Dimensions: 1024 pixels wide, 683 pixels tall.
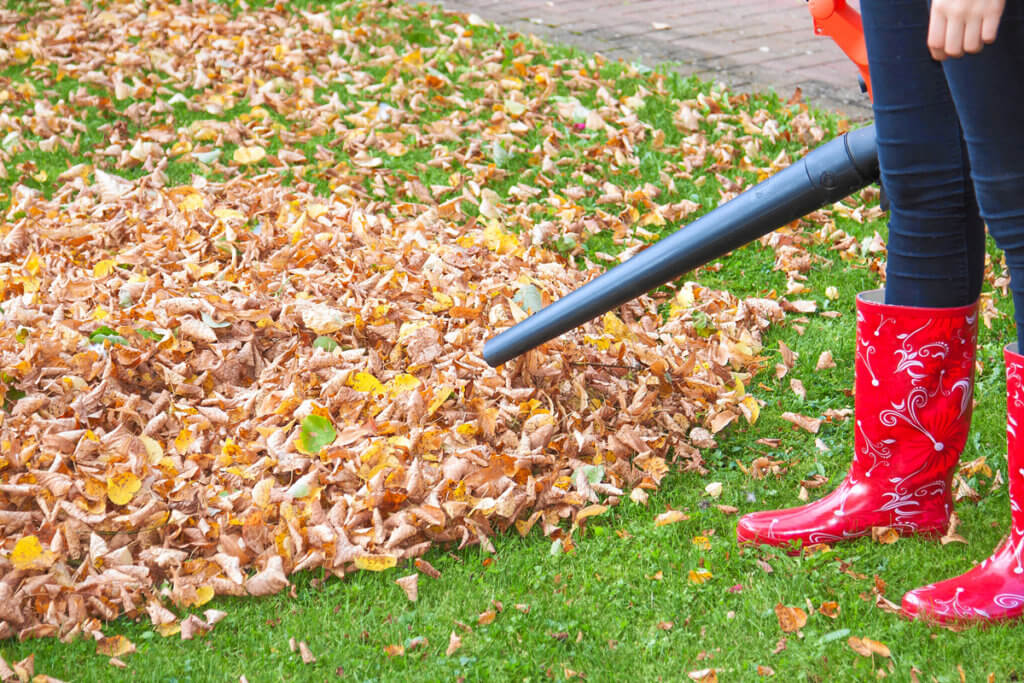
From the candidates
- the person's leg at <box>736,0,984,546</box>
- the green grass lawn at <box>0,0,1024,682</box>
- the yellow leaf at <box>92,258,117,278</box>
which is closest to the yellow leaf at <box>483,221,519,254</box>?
the green grass lawn at <box>0,0,1024,682</box>

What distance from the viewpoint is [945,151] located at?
175 centimetres

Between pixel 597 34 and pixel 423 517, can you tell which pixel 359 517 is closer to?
pixel 423 517

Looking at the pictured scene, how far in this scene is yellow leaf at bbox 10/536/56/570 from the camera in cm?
214

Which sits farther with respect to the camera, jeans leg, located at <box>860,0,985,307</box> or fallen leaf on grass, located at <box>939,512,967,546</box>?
fallen leaf on grass, located at <box>939,512,967,546</box>

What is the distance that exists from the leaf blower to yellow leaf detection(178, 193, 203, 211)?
1641 mm

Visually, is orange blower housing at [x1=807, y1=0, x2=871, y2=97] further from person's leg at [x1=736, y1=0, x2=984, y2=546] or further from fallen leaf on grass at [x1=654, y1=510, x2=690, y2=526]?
fallen leaf on grass at [x1=654, y1=510, x2=690, y2=526]

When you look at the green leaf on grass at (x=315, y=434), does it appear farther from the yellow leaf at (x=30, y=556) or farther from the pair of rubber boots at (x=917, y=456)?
the pair of rubber boots at (x=917, y=456)

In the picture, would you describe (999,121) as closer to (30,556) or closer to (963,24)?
(963,24)

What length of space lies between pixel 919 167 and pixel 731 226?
0.42 meters

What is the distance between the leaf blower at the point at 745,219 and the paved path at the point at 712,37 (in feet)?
8.74

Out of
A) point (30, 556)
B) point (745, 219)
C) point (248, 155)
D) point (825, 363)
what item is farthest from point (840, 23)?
point (248, 155)

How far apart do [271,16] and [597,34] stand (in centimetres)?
202

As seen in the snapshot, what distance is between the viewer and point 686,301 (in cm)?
329

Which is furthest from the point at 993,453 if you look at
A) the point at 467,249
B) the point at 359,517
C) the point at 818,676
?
the point at 467,249
